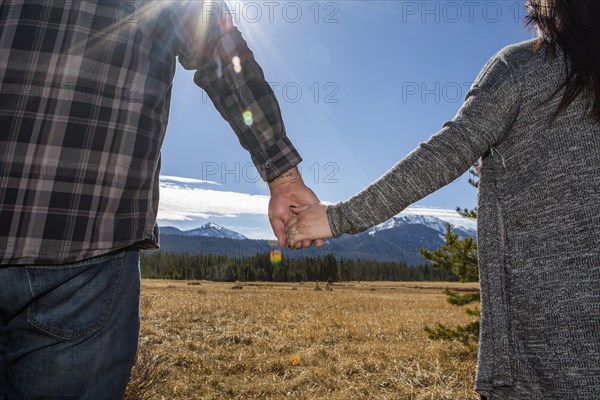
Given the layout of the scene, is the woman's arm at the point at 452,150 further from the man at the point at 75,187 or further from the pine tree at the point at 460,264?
the pine tree at the point at 460,264

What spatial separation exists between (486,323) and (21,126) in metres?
1.66

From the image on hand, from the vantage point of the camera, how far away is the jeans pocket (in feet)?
4.70

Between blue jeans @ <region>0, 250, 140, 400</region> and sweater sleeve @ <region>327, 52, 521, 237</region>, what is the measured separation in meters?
0.95

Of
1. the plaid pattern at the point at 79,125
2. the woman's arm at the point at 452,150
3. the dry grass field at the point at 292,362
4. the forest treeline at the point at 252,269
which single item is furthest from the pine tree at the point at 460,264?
the forest treeline at the point at 252,269

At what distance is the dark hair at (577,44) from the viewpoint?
1675mm

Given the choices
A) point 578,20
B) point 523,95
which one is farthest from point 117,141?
point 578,20

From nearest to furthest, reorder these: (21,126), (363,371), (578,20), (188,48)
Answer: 1. (21,126)
2. (578,20)
3. (188,48)
4. (363,371)

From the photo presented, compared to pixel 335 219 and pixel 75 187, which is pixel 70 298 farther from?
pixel 335 219

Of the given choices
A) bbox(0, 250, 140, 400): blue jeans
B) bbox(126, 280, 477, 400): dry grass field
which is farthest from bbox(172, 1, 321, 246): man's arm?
bbox(126, 280, 477, 400): dry grass field

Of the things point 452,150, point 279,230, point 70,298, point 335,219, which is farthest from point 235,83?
point 70,298

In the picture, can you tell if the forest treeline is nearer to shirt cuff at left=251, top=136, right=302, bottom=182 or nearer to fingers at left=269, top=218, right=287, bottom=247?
fingers at left=269, top=218, right=287, bottom=247

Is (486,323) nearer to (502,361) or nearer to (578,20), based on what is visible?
(502,361)

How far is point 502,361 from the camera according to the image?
5.54 feet

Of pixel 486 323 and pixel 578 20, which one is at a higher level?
pixel 578 20
